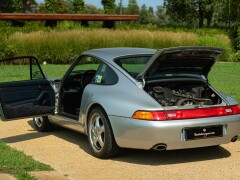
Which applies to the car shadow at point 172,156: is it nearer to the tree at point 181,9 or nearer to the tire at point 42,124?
the tire at point 42,124

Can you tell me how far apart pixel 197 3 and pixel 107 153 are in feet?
211

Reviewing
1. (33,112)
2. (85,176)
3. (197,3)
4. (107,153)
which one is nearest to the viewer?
(85,176)

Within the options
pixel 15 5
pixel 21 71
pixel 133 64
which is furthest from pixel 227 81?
Result: pixel 15 5

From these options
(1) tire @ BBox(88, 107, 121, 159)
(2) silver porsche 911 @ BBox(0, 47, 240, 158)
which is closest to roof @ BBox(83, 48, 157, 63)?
(2) silver porsche 911 @ BBox(0, 47, 240, 158)

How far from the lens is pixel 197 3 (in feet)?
226

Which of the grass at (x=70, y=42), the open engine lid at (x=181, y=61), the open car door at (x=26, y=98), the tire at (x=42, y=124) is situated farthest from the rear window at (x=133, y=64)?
the grass at (x=70, y=42)

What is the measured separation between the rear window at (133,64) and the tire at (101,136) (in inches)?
26.2

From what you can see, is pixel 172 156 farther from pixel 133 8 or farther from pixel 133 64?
pixel 133 8

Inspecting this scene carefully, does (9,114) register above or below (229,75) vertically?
above

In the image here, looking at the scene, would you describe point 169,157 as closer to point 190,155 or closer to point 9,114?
point 190,155

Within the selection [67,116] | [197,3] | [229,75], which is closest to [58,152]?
[67,116]

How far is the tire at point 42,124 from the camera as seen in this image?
8.45 meters

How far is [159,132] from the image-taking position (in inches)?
234

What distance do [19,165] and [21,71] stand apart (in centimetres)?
1453
